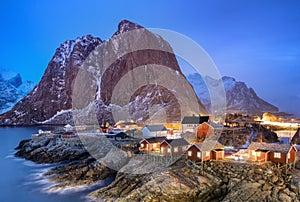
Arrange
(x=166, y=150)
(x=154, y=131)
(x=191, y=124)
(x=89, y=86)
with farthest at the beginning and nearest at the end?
(x=89, y=86) → (x=191, y=124) → (x=154, y=131) → (x=166, y=150)

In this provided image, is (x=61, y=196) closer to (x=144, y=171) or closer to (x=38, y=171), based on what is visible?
(x=144, y=171)

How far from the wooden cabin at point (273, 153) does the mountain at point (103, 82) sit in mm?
82047

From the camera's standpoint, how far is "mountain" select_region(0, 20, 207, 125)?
395 feet

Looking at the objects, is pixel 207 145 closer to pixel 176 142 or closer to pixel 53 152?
pixel 176 142

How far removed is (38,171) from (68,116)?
97.8m

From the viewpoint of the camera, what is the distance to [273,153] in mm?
24984

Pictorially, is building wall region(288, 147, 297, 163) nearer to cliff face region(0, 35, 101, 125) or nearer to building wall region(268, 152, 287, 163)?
building wall region(268, 152, 287, 163)

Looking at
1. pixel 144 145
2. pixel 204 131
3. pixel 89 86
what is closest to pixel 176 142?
pixel 144 145

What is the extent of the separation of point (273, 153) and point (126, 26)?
144062 millimetres

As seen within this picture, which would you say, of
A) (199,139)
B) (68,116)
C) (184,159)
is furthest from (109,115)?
(184,159)

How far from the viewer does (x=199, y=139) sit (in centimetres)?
3791

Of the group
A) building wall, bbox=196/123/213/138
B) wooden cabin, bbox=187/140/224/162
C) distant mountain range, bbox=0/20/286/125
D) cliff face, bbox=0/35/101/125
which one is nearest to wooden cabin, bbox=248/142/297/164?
wooden cabin, bbox=187/140/224/162

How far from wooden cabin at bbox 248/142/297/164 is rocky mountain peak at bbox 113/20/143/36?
137 meters

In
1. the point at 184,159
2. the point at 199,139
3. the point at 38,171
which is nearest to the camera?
the point at 184,159
